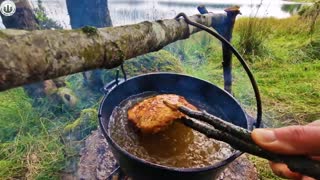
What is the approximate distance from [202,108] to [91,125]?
139 centimetres

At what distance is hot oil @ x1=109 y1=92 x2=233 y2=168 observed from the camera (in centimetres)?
184

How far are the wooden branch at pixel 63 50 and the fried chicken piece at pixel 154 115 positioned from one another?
0.41m

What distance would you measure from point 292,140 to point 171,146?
965 mm

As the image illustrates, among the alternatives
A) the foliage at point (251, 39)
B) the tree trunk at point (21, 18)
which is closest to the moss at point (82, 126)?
the tree trunk at point (21, 18)

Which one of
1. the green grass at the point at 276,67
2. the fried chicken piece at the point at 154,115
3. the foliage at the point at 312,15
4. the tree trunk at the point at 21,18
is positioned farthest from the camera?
the foliage at the point at 312,15

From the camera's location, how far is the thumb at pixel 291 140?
3.47ft

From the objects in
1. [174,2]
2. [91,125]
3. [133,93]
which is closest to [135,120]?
[133,93]

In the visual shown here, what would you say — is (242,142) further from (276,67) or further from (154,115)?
(276,67)

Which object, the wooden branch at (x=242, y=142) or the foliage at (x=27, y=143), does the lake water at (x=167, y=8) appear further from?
the wooden branch at (x=242, y=142)

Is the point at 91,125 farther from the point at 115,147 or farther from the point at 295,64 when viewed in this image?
the point at 295,64

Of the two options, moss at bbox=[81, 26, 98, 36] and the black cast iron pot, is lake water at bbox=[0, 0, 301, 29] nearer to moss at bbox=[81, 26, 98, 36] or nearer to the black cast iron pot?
the black cast iron pot

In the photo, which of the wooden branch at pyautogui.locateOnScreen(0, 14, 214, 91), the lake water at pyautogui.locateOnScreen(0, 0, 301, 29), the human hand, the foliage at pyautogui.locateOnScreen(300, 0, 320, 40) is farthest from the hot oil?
the foliage at pyautogui.locateOnScreen(300, 0, 320, 40)

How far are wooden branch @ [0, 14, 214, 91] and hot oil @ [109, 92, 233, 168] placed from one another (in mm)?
595

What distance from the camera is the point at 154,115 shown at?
199 cm
